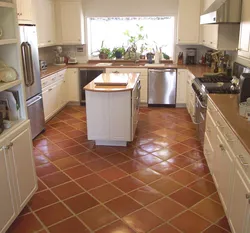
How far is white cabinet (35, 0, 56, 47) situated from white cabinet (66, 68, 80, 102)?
73cm

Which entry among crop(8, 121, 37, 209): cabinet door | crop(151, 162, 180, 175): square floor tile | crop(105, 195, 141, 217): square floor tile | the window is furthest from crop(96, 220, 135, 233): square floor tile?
the window

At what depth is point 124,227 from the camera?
245cm

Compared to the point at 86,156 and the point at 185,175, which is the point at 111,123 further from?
the point at 185,175

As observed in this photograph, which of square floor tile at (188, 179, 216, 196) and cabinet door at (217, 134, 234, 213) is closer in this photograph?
cabinet door at (217, 134, 234, 213)

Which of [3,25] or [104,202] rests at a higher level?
[3,25]

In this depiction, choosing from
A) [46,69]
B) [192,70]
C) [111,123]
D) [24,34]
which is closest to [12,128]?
[111,123]

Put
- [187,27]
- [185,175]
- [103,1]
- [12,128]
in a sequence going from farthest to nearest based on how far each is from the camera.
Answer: [103,1] < [187,27] < [185,175] < [12,128]

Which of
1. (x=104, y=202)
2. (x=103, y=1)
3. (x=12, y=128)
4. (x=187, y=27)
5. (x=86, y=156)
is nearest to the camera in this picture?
(x=12, y=128)

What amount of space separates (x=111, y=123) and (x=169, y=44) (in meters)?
3.36

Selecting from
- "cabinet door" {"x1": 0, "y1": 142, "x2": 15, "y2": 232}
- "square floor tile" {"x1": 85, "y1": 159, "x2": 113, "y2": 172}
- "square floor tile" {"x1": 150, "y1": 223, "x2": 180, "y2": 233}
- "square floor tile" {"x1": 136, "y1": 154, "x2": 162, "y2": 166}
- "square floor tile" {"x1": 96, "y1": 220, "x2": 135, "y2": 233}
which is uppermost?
"cabinet door" {"x1": 0, "y1": 142, "x2": 15, "y2": 232}

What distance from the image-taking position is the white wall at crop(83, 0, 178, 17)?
6.21 m

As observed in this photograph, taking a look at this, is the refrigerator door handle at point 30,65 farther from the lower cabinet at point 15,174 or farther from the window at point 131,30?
the window at point 131,30

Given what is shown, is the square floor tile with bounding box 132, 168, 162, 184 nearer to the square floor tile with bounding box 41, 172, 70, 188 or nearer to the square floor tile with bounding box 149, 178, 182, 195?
the square floor tile with bounding box 149, 178, 182, 195

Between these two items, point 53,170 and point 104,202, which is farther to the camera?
point 53,170
